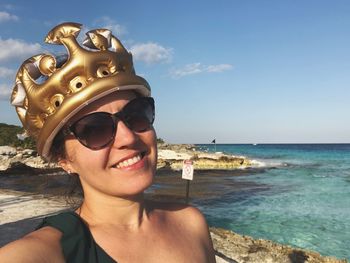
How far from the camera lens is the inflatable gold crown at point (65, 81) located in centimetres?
170

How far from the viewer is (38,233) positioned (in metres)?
1.53

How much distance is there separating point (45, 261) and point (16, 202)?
592 inches

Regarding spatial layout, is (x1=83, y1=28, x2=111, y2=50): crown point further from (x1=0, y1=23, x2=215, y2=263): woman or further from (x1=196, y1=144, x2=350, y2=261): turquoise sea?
(x1=196, y1=144, x2=350, y2=261): turquoise sea

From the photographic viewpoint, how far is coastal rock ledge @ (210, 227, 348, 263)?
28.0 ft

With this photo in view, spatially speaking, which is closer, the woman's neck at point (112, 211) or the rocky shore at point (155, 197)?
the woman's neck at point (112, 211)

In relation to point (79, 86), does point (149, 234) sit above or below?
below

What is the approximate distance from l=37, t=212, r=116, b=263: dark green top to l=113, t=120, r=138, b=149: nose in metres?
0.40

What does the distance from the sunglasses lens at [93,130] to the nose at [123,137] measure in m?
0.05

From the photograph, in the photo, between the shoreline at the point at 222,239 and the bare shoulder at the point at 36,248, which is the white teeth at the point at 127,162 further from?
the shoreline at the point at 222,239

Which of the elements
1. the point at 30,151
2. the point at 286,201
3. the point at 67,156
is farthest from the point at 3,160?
the point at 67,156

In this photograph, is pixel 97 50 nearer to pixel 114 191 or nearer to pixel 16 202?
pixel 114 191

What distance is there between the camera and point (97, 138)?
176 cm

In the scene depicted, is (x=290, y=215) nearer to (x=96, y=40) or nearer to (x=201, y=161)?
(x=96, y=40)

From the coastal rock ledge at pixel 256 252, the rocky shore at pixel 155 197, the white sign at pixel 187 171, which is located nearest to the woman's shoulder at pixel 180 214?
the rocky shore at pixel 155 197
